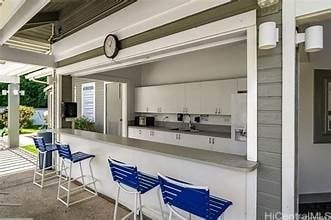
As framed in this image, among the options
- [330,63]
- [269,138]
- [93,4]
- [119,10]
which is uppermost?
[93,4]

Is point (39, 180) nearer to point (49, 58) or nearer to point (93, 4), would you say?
point (49, 58)

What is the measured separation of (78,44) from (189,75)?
2.72m

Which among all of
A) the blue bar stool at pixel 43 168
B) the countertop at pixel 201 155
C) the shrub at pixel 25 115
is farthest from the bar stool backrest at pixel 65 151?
the shrub at pixel 25 115

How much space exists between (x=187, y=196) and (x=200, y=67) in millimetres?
4495

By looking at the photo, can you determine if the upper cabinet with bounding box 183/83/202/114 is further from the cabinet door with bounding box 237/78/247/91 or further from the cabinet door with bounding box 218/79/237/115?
the cabinet door with bounding box 237/78/247/91

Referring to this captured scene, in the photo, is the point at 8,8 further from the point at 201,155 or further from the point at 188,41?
the point at 201,155

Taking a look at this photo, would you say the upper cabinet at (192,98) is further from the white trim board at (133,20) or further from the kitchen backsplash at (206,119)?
the white trim board at (133,20)

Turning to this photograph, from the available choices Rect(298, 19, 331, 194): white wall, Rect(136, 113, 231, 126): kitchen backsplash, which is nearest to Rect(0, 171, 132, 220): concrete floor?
Rect(298, 19, 331, 194): white wall

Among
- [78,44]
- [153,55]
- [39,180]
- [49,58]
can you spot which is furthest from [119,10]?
[39,180]

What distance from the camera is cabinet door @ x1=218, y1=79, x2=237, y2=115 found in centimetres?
508

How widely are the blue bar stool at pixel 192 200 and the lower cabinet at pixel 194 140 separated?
7.94ft

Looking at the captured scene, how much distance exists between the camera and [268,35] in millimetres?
2121

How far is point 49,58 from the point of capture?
18.7 feet

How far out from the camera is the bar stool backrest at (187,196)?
1911 millimetres
